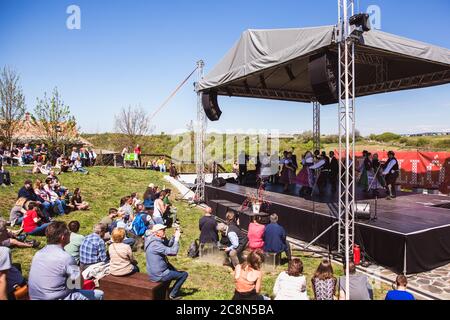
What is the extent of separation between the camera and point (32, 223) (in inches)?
308

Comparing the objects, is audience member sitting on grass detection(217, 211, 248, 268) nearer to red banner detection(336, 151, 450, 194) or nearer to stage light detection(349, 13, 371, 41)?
stage light detection(349, 13, 371, 41)

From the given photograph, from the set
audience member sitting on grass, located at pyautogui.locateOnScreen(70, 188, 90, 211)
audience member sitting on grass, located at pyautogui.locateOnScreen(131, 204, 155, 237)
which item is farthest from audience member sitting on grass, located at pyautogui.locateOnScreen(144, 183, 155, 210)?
audience member sitting on grass, located at pyautogui.locateOnScreen(70, 188, 90, 211)

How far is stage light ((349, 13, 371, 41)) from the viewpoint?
5906mm

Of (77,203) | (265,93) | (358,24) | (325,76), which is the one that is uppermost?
(265,93)

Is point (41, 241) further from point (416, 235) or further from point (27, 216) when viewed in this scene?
point (416, 235)

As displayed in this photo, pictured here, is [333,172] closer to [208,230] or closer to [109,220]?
[208,230]

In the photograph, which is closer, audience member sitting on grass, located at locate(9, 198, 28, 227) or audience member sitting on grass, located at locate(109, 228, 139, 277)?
audience member sitting on grass, located at locate(109, 228, 139, 277)

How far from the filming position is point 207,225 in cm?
653

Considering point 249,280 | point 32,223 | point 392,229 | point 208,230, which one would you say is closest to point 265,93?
point 208,230

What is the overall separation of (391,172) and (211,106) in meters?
Answer: 6.66

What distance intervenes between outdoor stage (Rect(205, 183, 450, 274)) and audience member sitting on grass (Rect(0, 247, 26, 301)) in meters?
5.86

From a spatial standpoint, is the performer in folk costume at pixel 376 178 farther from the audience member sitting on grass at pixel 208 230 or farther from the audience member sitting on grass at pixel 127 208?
the audience member sitting on grass at pixel 127 208
